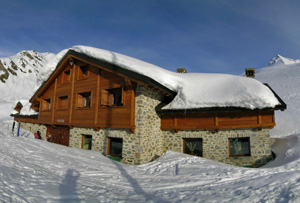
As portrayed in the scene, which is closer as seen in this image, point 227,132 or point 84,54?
point 227,132

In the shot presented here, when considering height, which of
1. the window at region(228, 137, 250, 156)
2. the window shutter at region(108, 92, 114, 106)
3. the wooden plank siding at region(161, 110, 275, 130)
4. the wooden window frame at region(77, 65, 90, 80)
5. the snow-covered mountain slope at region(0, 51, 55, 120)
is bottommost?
the window at region(228, 137, 250, 156)

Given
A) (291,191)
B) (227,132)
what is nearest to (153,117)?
(227,132)

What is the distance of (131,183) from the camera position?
209 inches

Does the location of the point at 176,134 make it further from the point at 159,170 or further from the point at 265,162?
the point at 265,162

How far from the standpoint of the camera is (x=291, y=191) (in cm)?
360

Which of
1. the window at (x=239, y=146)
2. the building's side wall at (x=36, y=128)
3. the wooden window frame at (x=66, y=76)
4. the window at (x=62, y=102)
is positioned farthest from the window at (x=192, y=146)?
the building's side wall at (x=36, y=128)

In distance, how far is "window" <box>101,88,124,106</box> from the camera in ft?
32.1

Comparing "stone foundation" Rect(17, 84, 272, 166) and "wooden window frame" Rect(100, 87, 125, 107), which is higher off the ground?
"wooden window frame" Rect(100, 87, 125, 107)

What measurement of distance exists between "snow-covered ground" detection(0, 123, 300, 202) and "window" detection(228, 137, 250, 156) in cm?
279

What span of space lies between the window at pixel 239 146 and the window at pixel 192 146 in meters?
1.54

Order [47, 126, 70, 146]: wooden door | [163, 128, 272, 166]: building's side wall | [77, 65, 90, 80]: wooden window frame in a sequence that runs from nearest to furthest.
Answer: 1. [163, 128, 272, 166]: building's side wall
2. [77, 65, 90, 80]: wooden window frame
3. [47, 126, 70, 146]: wooden door

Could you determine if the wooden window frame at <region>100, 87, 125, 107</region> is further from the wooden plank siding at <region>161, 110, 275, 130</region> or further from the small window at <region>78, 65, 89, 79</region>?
the wooden plank siding at <region>161, 110, 275, 130</region>

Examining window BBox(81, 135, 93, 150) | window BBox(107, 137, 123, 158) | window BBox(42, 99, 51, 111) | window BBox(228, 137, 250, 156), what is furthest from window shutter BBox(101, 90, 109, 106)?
window BBox(42, 99, 51, 111)

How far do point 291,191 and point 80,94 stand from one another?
459 inches
